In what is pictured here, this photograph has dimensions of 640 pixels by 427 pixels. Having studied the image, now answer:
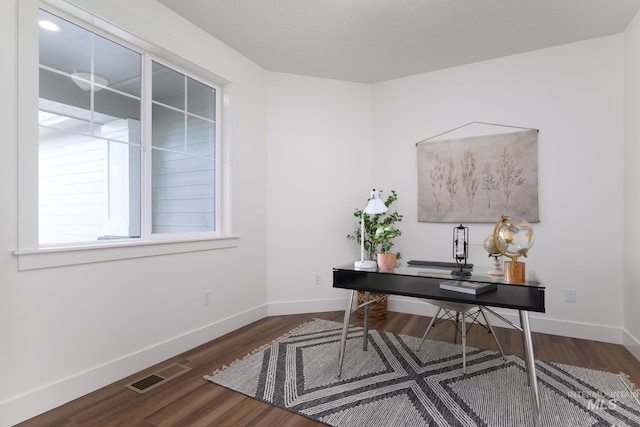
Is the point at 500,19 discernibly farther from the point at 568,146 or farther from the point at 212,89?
the point at 212,89

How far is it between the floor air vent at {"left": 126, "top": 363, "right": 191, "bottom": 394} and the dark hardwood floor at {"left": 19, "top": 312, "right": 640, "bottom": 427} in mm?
39

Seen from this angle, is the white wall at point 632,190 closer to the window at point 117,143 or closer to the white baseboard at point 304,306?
the white baseboard at point 304,306

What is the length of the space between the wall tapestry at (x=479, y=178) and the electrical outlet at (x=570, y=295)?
2.18ft

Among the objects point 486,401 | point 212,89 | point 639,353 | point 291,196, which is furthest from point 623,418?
point 212,89

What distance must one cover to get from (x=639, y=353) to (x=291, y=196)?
314 centimetres

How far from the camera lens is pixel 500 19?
263 centimetres

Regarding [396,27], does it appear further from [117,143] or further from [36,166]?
[36,166]

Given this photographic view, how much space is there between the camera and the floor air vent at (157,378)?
2102 mm

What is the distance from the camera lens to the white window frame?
1.75 m

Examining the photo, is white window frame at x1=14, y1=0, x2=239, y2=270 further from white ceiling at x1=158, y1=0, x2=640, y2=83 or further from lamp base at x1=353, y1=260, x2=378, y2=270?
lamp base at x1=353, y1=260, x2=378, y2=270

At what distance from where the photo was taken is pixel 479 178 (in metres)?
3.34

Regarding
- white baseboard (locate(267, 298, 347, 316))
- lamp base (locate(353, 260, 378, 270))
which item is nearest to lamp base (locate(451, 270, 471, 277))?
lamp base (locate(353, 260, 378, 270))

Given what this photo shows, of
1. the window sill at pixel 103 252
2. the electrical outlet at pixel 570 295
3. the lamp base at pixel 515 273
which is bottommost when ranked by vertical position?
the electrical outlet at pixel 570 295

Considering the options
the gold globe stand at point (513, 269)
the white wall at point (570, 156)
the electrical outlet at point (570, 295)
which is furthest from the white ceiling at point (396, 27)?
the electrical outlet at point (570, 295)
